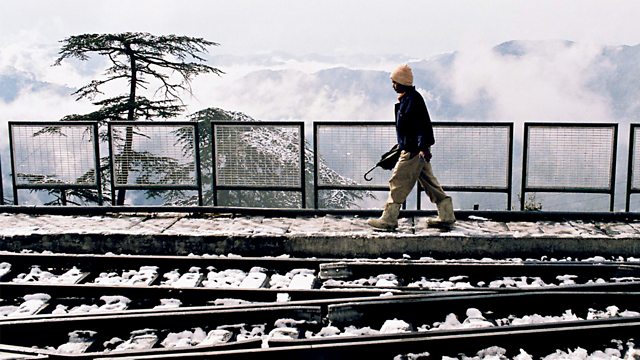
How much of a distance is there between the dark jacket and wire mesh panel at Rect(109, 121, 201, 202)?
12.8 feet

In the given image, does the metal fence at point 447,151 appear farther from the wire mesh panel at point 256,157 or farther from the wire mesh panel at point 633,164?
the wire mesh panel at point 633,164

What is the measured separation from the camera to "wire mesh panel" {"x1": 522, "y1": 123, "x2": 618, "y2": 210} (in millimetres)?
11414

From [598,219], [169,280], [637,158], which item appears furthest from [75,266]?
[637,158]

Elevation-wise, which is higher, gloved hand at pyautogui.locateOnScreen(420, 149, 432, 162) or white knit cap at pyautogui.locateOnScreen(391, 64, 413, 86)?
white knit cap at pyautogui.locateOnScreen(391, 64, 413, 86)

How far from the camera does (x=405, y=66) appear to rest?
31.6 ft

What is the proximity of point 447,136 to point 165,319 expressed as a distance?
6324 mm

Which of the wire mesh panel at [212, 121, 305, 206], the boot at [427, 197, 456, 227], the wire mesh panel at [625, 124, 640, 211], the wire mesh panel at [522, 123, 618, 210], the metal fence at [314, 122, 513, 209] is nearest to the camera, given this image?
the boot at [427, 197, 456, 227]

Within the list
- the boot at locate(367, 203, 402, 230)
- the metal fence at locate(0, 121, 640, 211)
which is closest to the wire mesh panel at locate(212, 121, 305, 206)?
the metal fence at locate(0, 121, 640, 211)

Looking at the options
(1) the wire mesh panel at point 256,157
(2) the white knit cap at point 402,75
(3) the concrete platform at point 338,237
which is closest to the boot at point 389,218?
(3) the concrete platform at point 338,237

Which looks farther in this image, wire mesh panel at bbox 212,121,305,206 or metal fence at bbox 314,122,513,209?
wire mesh panel at bbox 212,121,305,206

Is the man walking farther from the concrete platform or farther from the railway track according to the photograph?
the railway track

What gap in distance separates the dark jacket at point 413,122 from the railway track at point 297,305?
1.88m

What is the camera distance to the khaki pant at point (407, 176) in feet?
32.0

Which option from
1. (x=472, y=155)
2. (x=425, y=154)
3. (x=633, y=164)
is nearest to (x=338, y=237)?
(x=425, y=154)
